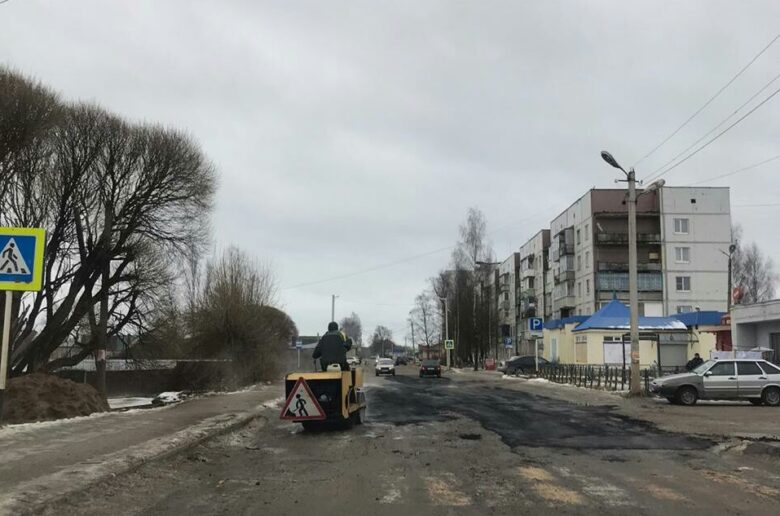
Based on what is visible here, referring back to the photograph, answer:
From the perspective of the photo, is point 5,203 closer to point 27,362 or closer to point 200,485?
point 27,362

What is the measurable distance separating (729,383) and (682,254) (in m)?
51.4

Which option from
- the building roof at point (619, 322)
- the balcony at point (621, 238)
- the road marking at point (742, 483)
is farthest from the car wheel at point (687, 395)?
the balcony at point (621, 238)

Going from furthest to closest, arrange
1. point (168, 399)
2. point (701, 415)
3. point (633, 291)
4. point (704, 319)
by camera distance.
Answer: point (704, 319) < point (168, 399) < point (633, 291) < point (701, 415)

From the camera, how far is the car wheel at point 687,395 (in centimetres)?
2277

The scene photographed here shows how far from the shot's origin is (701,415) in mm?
18719

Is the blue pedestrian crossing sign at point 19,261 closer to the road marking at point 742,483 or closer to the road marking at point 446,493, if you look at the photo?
the road marking at point 446,493

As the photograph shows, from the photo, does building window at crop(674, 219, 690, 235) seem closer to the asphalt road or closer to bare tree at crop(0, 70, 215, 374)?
bare tree at crop(0, 70, 215, 374)

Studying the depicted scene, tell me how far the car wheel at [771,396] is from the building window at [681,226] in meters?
51.2

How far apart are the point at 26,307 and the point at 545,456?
921 inches

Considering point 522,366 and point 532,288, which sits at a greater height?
point 532,288

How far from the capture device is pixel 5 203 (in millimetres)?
25453

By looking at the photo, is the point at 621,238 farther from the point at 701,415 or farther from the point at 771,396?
the point at 701,415

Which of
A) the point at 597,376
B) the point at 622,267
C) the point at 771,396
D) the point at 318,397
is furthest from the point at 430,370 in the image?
the point at 318,397

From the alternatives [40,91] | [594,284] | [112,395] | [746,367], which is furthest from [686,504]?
[594,284]
